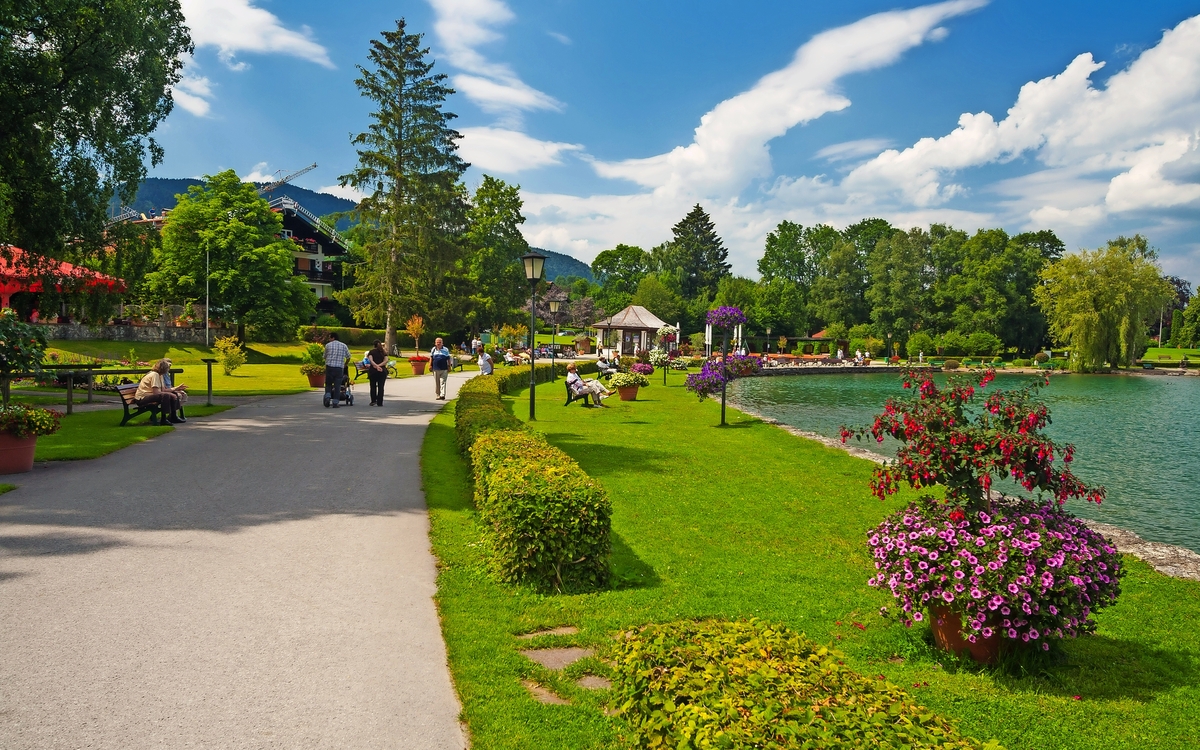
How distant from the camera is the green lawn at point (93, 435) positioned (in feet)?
34.6

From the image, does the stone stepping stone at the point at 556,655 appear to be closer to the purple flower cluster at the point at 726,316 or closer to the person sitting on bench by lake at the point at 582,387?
the purple flower cluster at the point at 726,316

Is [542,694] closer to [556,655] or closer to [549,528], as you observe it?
[556,655]

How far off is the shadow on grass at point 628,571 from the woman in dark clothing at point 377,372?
12280mm

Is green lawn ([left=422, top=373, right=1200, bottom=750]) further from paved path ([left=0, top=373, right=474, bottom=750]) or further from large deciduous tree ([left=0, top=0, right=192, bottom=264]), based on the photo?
large deciduous tree ([left=0, top=0, right=192, bottom=264])

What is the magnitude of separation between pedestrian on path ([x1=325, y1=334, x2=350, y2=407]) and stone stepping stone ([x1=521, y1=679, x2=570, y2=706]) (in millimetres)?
14344

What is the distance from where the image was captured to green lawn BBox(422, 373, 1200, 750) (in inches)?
149

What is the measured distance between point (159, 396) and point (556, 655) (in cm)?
1211

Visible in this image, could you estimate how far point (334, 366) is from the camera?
1722cm

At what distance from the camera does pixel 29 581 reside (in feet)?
17.5

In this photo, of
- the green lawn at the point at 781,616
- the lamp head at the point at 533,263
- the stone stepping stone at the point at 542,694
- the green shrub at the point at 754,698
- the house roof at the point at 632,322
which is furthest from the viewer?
the house roof at the point at 632,322

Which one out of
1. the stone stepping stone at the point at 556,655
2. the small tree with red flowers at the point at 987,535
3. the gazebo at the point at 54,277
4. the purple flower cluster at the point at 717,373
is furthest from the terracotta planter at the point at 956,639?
the gazebo at the point at 54,277

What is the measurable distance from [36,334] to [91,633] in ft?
24.9

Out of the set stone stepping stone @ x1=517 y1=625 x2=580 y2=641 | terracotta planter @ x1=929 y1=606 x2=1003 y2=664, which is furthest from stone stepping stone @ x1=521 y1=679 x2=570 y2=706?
terracotta planter @ x1=929 y1=606 x2=1003 y2=664

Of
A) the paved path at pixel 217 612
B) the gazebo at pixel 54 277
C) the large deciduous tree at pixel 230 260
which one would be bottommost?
the paved path at pixel 217 612
